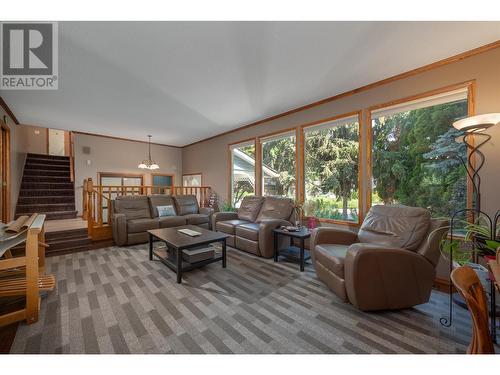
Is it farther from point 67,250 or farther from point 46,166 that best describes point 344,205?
point 46,166

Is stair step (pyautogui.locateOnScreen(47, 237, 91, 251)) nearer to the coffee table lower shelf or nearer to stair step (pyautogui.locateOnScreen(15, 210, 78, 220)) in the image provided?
the coffee table lower shelf

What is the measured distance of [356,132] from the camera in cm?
→ 320

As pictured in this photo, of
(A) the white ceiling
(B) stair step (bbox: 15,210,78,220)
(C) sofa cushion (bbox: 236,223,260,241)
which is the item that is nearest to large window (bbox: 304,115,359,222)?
(A) the white ceiling

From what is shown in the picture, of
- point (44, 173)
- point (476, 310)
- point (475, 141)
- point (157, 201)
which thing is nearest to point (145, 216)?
point (157, 201)

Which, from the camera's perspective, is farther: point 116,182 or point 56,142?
point 56,142

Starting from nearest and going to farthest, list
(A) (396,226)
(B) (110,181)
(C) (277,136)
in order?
(A) (396,226)
(C) (277,136)
(B) (110,181)

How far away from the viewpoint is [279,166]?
172 inches

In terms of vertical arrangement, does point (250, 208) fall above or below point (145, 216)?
above

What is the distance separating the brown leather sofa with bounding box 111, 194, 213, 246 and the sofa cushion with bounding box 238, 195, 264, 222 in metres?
1.22

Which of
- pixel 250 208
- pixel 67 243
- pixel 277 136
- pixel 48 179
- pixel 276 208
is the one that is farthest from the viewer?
pixel 48 179

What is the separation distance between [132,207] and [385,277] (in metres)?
4.60
